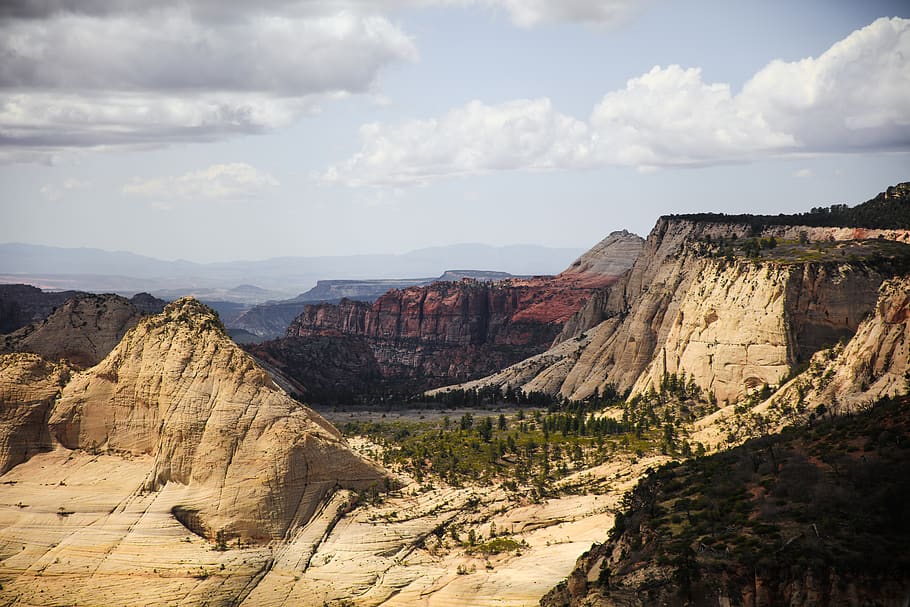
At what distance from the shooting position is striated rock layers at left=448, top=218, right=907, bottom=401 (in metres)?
86.1

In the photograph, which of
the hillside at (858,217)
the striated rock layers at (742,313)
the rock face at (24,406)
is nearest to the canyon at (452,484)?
the rock face at (24,406)

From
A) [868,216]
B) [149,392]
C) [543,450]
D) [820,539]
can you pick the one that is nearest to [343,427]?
[543,450]

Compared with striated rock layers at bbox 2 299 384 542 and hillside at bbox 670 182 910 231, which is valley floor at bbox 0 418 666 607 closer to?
striated rock layers at bbox 2 299 384 542

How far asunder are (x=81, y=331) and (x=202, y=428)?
1892 inches

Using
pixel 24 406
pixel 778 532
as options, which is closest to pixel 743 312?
pixel 778 532

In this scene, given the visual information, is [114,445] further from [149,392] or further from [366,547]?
[366,547]

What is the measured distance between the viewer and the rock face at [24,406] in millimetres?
61344

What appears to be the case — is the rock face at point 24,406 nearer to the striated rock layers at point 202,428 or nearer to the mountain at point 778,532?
the striated rock layers at point 202,428

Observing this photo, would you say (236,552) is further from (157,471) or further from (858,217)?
(858,217)

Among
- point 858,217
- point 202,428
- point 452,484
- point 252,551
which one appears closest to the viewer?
point 252,551

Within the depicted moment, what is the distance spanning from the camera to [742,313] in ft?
297

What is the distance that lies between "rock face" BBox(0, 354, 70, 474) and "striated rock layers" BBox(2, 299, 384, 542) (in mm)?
86

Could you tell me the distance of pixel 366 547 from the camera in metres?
58.1

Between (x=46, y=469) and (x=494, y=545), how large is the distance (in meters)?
25.7
